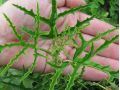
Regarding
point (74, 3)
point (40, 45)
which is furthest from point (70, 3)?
point (40, 45)

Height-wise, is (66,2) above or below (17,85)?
above

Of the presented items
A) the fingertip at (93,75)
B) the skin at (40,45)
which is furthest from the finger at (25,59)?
the fingertip at (93,75)

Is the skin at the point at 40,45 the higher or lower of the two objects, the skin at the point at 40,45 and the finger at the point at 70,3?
the lower

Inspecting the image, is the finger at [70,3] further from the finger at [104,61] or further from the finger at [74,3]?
the finger at [104,61]

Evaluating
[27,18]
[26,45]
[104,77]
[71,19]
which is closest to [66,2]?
[71,19]

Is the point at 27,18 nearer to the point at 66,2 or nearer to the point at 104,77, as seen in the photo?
the point at 66,2

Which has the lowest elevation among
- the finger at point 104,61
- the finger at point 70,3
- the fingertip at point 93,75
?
the fingertip at point 93,75

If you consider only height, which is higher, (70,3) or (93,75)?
(70,3)

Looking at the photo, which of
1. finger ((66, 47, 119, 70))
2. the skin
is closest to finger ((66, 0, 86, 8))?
the skin

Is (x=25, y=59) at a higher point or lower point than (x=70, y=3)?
lower

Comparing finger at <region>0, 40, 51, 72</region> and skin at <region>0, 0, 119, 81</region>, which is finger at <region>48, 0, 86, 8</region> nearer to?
skin at <region>0, 0, 119, 81</region>

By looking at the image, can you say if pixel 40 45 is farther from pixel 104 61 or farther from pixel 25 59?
pixel 104 61
